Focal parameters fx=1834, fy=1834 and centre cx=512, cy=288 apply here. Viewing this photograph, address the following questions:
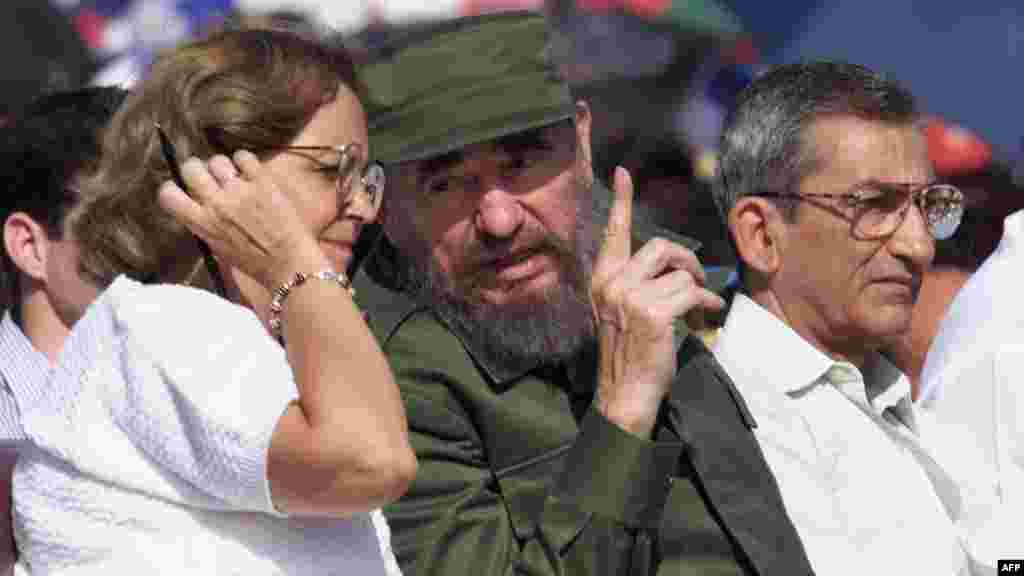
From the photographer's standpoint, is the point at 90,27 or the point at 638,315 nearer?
the point at 638,315

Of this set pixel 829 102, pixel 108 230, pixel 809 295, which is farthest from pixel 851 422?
pixel 108 230

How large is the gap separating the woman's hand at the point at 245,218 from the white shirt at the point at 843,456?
1066 millimetres

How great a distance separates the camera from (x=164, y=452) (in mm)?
2566

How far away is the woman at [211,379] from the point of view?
2.51 meters

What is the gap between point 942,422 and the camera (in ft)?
12.4

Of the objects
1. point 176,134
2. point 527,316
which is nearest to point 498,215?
point 527,316

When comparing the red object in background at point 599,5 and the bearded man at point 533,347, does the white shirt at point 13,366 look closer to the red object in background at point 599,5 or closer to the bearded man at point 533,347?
the bearded man at point 533,347

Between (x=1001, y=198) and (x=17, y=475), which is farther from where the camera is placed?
(x=1001, y=198)

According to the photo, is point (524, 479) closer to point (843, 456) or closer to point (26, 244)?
point (843, 456)

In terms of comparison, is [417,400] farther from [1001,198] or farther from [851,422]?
[1001,198]

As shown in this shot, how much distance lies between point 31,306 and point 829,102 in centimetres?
202

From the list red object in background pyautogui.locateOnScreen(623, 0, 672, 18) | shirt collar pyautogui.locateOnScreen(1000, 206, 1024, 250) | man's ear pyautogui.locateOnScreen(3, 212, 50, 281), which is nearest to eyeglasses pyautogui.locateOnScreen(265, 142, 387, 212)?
man's ear pyautogui.locateOnScreen(3, 212, 50, 281)

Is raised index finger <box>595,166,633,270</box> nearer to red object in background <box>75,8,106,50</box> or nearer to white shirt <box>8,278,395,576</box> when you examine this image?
white shirt <box>8,278,395,576</box>

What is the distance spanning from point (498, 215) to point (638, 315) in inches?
16.1
